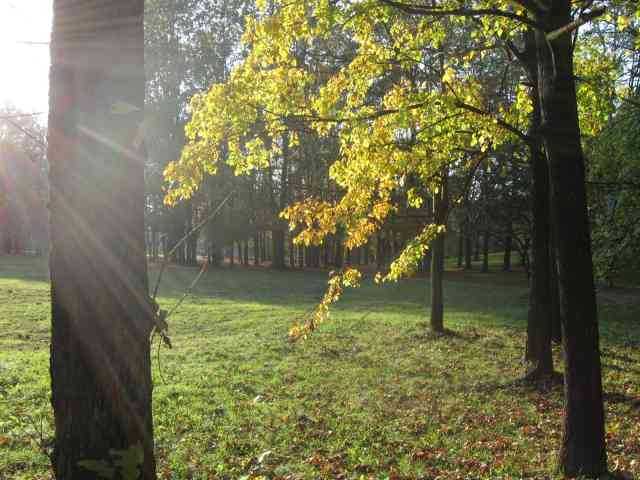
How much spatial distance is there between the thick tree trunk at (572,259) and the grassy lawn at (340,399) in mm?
691

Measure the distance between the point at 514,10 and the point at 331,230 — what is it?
3910 mm

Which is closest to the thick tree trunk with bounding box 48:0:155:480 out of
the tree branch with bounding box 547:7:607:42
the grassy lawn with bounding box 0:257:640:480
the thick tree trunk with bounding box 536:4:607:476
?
the grassy lawn with bounding box 0:257:640:480

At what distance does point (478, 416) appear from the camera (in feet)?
29.6

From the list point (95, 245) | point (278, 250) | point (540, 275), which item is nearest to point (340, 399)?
point (540, 275)

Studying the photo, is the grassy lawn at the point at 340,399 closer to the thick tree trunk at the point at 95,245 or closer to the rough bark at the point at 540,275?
the thick tree trunk at the point at 95,245

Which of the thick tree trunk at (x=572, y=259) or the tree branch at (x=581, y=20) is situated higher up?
the tree branch at (x=581, y=20)

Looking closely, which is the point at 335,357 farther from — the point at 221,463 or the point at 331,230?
the point at 221,463

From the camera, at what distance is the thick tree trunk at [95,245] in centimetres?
233

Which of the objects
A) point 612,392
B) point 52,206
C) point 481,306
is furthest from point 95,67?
point 481,306

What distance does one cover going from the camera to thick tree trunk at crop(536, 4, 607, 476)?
19.2 feet

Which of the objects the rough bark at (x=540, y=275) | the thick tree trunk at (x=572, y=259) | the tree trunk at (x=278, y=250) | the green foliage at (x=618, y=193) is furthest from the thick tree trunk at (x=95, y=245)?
the tree trunk at (x=278, y=250)

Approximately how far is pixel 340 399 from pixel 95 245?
804 centimetres

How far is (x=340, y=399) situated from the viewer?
979cm

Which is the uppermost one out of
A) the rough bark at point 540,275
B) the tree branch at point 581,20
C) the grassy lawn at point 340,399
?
the tree branch at point 581,20
